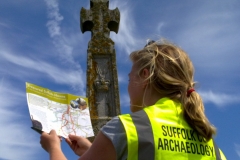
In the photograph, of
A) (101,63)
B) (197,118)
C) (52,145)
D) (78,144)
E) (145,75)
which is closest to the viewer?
(197,118)

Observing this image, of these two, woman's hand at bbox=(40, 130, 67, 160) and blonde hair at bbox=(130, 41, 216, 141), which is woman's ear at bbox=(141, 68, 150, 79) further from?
woman's hand at bbox=(40, 130, 67, 160)

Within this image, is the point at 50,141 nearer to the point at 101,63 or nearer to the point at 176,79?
the point at 176,79

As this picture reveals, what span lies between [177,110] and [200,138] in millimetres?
175

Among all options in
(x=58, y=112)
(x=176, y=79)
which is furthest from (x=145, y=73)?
(x=58, y=112)

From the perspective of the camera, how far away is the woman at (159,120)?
1515 mm

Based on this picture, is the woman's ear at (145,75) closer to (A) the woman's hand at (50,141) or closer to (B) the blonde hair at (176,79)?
(B) the blonde hair at (176,79)

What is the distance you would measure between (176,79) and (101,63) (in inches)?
142

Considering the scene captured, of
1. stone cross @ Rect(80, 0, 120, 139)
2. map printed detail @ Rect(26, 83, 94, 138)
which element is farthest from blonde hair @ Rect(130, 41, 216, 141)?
stone cross @ Rect(80, 0, 120, 139)

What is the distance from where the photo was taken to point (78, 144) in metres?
2.39

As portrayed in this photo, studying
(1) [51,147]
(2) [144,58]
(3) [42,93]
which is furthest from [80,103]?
(2) [144,58]

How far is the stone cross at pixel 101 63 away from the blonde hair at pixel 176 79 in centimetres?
294

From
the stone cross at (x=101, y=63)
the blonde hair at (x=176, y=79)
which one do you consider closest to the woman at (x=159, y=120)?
the blonde hair at (x=176, y=79)

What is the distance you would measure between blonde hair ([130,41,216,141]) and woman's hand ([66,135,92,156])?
2.55ft

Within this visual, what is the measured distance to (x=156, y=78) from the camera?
5.74 feet
